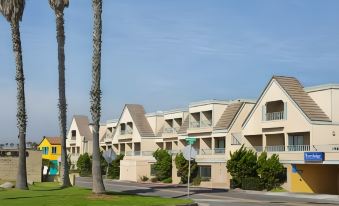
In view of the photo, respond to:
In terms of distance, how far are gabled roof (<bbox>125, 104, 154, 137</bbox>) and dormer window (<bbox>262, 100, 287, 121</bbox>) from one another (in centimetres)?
2821

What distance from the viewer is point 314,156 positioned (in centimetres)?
4259

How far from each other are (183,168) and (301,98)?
56.0 feet

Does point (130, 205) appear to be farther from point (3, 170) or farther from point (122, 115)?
point (122, 115)

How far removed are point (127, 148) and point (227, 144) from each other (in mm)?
30135

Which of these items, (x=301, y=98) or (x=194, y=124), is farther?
(x=194, y=124)

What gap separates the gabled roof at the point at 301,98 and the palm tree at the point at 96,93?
72.2 ft

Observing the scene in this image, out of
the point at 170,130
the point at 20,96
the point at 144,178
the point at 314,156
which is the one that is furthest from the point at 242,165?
the point at 170,130

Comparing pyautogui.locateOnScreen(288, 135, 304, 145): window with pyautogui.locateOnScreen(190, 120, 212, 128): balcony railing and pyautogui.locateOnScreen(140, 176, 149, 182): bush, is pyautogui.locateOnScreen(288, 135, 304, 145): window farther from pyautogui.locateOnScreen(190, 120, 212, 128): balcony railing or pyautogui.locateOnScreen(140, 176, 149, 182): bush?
pyautogui.locateOnScreen(140, 176, 149, 182): bush

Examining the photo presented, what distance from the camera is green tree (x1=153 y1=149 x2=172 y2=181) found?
6369 cm

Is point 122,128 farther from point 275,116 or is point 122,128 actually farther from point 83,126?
point 275,116

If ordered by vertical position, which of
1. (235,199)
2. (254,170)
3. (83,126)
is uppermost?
(83,126)

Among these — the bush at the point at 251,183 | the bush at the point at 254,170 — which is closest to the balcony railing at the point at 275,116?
the bush at the point at 254,170

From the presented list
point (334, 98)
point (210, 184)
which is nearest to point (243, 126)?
point (210, 184)

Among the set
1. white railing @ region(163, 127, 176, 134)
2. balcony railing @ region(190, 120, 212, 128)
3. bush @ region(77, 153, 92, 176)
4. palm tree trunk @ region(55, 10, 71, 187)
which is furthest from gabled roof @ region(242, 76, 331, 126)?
bush @ region(77, 153, 92, 176)
